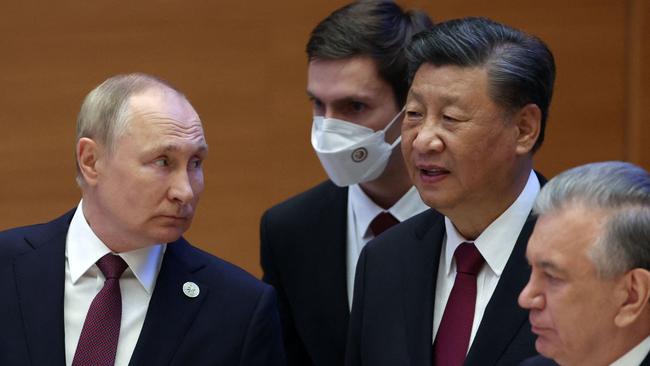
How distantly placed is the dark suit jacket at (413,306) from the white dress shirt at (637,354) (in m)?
0.38

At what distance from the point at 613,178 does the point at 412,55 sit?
65cm

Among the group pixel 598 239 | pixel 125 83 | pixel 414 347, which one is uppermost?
pixel 125 83

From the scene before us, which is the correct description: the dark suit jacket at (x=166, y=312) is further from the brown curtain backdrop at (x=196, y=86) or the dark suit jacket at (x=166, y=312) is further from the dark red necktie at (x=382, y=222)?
the brown curtain backdrop at (x=196, y=86)

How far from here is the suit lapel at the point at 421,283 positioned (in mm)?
2523

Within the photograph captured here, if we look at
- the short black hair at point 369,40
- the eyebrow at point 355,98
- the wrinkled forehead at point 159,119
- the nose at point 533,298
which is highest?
the short black hair at point 369,40

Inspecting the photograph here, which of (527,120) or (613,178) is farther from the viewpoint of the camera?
(527,120)

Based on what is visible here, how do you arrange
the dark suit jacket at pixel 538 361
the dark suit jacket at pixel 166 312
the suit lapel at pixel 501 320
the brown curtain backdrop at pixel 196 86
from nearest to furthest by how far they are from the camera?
the dark suit jacket at pixel 538 361 → the suit lapel at pixel 501 320 → the dark suit jacket at pixel 166 312 → the brown curtain backdrop at pixel 196 86

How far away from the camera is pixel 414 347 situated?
8.30 feet

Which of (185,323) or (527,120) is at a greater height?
(527,120)

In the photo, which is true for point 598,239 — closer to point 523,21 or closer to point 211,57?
Result: point 523,21

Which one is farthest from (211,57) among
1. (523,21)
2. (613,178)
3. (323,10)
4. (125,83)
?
(613,178)

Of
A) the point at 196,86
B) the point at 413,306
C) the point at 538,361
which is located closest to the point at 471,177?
the point at 413,306

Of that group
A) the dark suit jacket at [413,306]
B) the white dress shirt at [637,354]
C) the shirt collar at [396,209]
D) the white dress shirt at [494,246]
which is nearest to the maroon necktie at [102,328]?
the dark suit jacket at [413,306]

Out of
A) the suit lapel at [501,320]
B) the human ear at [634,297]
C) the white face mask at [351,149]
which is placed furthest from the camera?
the white face mask at [351,149]
